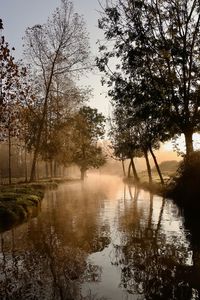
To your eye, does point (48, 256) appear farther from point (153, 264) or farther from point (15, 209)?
point (15, 209)

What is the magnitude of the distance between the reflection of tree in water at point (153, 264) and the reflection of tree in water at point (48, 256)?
1011 mm

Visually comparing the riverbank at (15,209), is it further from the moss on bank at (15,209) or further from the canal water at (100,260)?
the canal water at (100,260)

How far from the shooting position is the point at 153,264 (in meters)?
12.1

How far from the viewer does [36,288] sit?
9.81 metres

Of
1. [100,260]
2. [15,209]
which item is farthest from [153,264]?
[15,209]

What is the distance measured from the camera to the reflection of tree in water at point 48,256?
32.0 feet

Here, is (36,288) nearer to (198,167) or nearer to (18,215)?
(18,215)

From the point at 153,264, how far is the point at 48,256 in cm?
355

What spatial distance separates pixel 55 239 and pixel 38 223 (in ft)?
15.7

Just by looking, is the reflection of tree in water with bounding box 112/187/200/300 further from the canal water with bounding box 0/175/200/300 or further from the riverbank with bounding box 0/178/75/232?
the riverbank with bounding box 0/178/75/232

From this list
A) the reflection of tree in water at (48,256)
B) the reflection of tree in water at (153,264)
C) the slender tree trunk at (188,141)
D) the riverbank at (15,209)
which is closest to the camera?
the reflection of tree in water at (153,264)

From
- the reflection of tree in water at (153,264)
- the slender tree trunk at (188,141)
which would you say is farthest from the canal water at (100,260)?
the slender tree trunk at (188,141)

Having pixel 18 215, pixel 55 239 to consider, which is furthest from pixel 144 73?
pixel 55 239

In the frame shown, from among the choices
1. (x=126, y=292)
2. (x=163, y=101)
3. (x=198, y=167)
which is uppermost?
(x=163, y=101)
